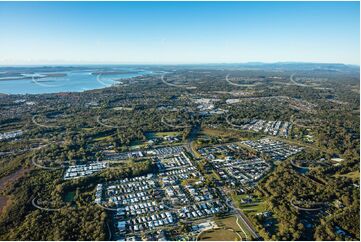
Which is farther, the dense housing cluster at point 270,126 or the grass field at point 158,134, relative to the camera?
the dense housing cluster at point 270,126

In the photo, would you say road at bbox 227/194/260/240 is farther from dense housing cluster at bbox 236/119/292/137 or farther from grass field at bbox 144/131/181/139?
dense housing cluster at bbox 236/119/292/137

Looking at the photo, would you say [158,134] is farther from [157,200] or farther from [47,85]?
[47,85]

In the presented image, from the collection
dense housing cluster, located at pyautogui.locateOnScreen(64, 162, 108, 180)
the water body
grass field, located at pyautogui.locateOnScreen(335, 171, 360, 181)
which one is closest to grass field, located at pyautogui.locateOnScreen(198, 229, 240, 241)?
dense housing cluster, located at pyautogui.locateOnScreen(64, 162, 108, 180)

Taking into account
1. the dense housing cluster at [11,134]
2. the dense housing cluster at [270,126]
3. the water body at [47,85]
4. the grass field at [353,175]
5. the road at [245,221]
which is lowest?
the grass field at [353,175]

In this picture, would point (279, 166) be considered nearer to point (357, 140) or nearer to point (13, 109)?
point (357, 140)

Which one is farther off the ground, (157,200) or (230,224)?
(157,200)

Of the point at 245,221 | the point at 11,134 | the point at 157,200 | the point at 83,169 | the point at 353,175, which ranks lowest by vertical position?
the point at 353,175

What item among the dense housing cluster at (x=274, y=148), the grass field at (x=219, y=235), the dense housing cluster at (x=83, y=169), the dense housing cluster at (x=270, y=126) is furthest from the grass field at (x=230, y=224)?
the dense housing cluster at (x=270, y=126)

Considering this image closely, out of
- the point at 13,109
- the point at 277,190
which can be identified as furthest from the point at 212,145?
A: the point at 13,109

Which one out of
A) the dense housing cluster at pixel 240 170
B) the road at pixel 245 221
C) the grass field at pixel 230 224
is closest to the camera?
the road at pixel 245 221

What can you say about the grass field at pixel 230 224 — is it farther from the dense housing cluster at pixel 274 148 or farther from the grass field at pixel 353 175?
the dense housing cluster at pixel 274 148

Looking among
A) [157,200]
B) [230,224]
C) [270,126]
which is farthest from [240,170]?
[270,126]

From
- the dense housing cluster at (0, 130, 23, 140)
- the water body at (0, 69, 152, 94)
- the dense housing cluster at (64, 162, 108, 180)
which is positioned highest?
the water body at (0, 69, 152, 94)
